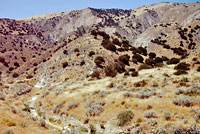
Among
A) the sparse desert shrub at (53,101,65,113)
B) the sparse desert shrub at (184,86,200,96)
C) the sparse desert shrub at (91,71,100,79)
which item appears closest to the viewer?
the sparse desert shrub at (184,86,200,96)

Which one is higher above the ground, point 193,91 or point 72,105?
point 193,91

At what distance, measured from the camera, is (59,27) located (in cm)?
13650

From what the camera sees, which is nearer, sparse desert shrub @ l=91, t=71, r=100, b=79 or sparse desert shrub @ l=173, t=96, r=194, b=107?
sparse desert shrub @ l=173, t=96, r=194, b=107

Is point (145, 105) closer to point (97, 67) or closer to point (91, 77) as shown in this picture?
A: point (91, 77)

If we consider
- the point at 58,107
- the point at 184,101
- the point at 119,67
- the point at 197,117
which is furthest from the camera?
the point at 119,67

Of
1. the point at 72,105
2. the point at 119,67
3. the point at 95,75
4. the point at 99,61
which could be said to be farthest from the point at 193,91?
the point at 99,61

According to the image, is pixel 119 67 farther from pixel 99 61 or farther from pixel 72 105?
pixel 72 105

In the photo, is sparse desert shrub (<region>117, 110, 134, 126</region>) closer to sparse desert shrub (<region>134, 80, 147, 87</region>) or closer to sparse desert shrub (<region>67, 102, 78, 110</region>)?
sparse desert shrub (<region>67, 102, 78, 110</region>)

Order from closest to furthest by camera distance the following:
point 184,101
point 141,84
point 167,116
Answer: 1. point 167,116
2. point 184,101
3. point 141,84

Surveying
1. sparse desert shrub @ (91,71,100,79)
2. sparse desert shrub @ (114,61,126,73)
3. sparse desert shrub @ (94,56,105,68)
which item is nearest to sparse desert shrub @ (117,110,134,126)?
sparse desert shrub @ (91,71,100,79)

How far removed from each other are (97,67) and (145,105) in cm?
2356

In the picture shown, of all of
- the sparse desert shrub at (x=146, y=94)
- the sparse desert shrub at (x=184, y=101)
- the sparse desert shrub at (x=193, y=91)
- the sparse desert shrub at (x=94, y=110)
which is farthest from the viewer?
the sparse desert shrub at (x=146, y=94)

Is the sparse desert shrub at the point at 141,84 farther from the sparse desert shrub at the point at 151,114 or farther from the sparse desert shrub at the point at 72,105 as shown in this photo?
the sparse desert shrub at the point at 72,105

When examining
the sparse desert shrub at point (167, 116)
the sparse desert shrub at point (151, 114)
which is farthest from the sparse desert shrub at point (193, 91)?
the sparse desert shrub at point (151, 114)
